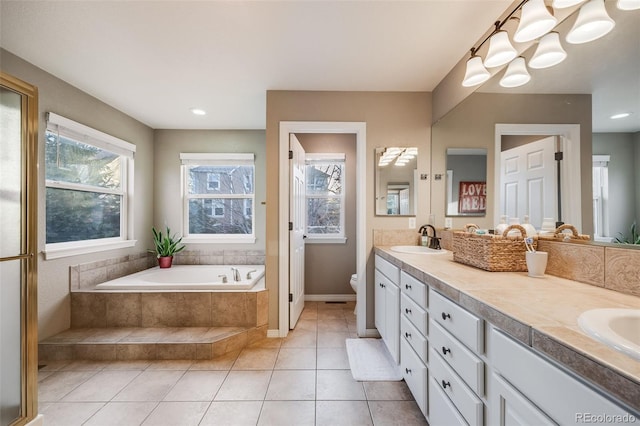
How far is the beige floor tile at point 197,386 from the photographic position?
5.47 feet

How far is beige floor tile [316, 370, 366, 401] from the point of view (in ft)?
5.44

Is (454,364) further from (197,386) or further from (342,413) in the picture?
(197,386)

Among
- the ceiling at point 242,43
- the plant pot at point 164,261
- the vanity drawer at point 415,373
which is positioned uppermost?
the ceiling at point 242,43

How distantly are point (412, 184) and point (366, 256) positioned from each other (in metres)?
0.82

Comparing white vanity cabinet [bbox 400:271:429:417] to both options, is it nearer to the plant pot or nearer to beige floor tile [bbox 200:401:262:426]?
beige floor tile [bbox 200:401:262:426]

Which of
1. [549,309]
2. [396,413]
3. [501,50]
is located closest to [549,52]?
[501,50]

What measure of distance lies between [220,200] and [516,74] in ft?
11.1

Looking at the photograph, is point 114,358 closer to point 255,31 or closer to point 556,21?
point 255,31

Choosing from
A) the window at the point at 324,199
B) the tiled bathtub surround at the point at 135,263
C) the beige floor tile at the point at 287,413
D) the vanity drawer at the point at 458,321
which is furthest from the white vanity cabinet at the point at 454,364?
the tiled bathtub surround at the point at 135,263

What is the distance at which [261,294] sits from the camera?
2406mm

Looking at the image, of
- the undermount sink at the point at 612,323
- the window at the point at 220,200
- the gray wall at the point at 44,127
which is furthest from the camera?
the window at the point at 220,200

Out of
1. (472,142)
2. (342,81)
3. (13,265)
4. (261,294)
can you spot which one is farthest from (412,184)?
(13,265)

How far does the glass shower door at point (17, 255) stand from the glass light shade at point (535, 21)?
2.57 meters

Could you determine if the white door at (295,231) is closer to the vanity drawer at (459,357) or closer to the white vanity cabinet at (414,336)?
the white vanity cabinet at (414,336)
